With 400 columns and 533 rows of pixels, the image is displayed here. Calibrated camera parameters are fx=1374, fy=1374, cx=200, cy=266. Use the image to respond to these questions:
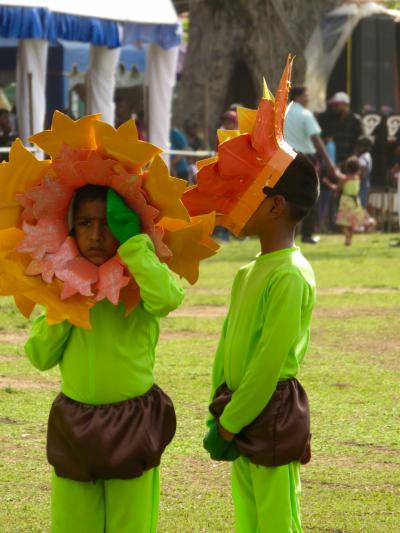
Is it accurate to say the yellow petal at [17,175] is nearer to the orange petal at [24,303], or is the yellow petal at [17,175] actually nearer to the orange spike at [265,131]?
the orange petal at [24,303]

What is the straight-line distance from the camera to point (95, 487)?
4.23m

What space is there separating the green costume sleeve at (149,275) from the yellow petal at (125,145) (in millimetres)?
243

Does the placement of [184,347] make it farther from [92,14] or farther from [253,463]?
[92,14]

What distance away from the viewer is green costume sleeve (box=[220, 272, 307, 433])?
162 inches

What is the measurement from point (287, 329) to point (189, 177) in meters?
17.4

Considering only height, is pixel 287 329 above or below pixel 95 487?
above

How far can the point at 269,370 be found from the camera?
4.11m

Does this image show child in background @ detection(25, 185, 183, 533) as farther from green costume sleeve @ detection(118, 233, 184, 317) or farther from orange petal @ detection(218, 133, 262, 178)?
orange petal @ detection(218, 133, 262, 178)

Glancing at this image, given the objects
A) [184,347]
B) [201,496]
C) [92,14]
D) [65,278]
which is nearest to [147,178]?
[65,278]

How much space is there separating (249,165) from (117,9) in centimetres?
1513

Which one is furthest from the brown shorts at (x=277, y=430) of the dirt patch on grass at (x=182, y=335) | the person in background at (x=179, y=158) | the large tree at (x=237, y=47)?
the large tree at (x=237, y=47)

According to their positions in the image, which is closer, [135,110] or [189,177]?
[189,177]

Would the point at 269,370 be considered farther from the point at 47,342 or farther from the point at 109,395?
the point at 47,342

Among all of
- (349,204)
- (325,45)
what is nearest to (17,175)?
(349,204)
